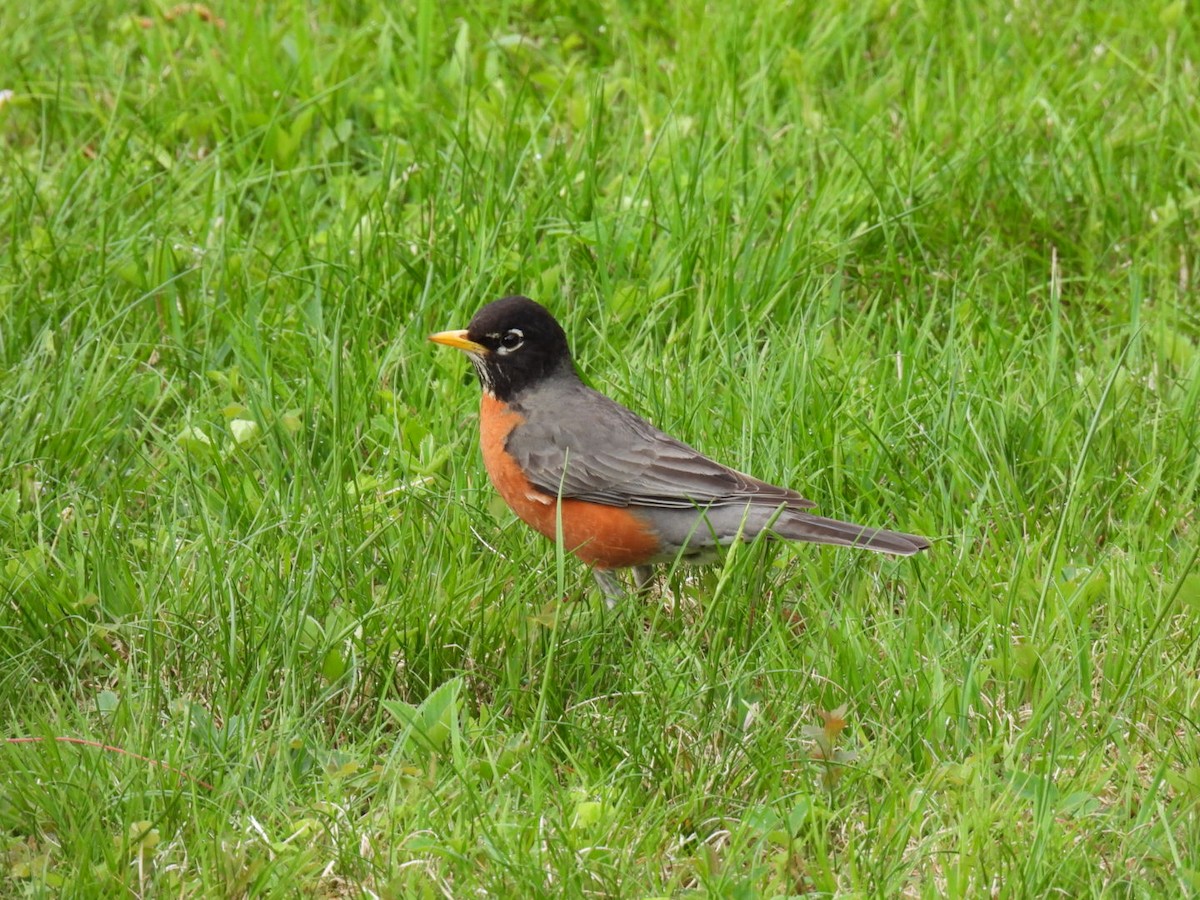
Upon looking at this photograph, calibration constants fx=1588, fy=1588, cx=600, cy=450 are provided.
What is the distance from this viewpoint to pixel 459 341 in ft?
Result: 15.4

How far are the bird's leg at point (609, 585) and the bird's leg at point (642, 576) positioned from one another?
8 centimetres

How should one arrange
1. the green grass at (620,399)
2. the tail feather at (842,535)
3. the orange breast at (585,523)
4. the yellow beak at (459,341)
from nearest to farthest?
1. the green grass at (620,399)
2. the tail feather at (842,535)
3. the orange breast at (585,523)
4. the yellow beak at (459,341)

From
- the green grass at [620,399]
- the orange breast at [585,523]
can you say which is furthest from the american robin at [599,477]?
the green grass at [620,399]

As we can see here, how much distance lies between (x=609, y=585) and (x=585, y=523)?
0.18m

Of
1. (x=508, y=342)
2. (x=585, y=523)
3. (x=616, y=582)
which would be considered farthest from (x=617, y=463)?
(x=508, y=342)

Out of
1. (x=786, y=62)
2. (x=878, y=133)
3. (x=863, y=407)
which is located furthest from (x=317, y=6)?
(x=863, y=407)

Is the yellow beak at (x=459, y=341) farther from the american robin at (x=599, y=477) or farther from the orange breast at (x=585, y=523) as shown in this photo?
the orange breast at (x=585, y=523)

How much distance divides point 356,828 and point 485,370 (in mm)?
1837

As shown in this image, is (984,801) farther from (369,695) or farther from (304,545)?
(304,545)

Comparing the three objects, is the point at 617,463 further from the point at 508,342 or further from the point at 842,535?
the point at 842,535

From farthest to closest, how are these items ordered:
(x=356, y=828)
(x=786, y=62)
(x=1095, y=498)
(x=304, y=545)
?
(x=786, y=62) < (x=1095, y=498) < (x=304, y=545) < (x=356, y=828)

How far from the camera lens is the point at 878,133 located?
5930mm

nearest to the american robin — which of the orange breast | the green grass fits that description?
the orange breast

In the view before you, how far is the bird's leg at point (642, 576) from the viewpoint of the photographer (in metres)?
4.55
